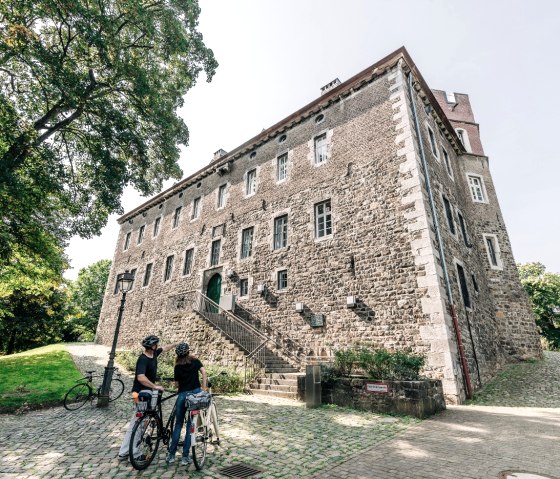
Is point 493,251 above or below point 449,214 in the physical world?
below

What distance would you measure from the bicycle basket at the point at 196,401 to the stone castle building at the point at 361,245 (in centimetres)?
630

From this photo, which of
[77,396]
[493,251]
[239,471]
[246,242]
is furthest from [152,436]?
[493,251]

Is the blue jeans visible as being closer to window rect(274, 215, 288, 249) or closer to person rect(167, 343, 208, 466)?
person rect(167, 343, 208, 466)

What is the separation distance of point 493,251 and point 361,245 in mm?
8371

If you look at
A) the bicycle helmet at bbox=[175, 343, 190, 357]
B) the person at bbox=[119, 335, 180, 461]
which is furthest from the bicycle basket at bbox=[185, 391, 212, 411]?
the bicycle helmet at bbox=[175, 343, 190, 357]

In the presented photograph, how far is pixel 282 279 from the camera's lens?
43.7 feet

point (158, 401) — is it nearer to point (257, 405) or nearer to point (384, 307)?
point (257, 405)

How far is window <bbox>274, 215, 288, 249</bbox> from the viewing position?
14047 mm

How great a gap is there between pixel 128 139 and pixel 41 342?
28282mm

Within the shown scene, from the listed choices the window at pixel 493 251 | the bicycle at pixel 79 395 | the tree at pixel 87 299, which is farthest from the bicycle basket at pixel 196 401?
the tree at pixel 87 299

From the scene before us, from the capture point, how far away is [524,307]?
45.1 ft

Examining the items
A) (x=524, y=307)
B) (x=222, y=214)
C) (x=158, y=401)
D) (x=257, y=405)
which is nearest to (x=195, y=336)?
(x=257, y=405)

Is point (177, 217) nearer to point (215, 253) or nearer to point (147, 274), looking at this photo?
point (147, 274)

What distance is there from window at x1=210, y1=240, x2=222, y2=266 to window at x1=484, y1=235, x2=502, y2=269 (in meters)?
13.6
